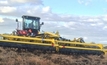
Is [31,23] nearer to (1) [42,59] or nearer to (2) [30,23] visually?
(2) [30,23]

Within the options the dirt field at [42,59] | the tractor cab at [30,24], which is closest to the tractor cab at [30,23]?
the tractor cab at [30,24]

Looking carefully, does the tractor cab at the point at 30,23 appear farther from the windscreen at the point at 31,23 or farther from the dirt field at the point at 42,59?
the dirt field at the point at 42,59

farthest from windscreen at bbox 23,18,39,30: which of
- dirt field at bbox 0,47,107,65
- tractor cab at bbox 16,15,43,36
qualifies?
dirt field at bbox 0,47,107,65

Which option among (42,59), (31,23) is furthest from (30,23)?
(42,59)

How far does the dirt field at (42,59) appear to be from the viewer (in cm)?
1417

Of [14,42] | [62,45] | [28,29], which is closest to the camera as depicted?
[14,42]

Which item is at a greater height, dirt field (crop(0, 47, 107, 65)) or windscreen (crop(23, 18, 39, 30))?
windscreen (crop(23, 18, 39, 30))

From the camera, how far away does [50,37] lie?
19062 mm

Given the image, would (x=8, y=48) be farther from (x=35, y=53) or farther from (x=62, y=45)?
(x=62, y=45)

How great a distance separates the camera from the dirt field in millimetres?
14172

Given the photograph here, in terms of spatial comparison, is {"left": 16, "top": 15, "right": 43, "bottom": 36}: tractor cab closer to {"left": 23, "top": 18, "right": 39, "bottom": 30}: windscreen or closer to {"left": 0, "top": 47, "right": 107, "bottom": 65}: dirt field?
{"left": 23, "top": 18, "right": 39, "bottom": 30}: windscreen

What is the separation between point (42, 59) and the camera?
50.1ft

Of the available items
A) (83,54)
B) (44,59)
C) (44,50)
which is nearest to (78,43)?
(83,54)

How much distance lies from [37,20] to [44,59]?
6.54 meters
